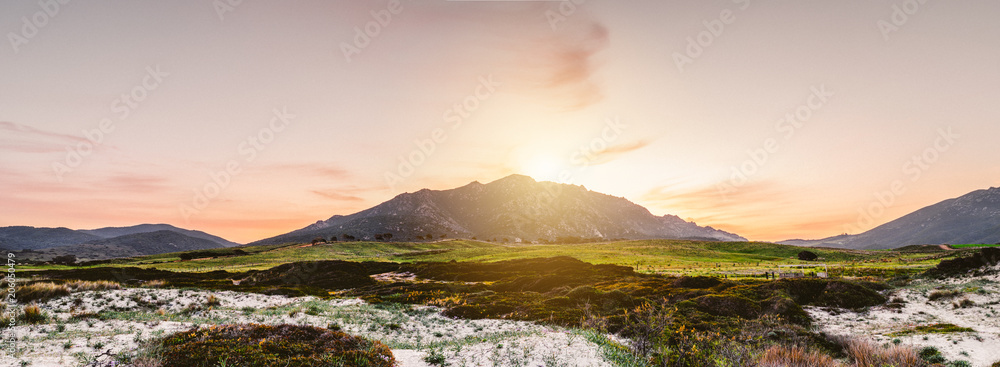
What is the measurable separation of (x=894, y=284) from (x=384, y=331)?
53066 millimetres

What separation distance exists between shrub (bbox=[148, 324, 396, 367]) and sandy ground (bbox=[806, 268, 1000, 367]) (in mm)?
26675

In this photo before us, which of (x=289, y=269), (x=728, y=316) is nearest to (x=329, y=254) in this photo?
(x=289, y=269)

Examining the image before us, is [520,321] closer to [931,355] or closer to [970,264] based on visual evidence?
[931,355]

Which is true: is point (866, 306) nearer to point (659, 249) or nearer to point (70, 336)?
point (70, 336)

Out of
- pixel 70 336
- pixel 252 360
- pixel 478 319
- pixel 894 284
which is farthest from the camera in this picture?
pixel 894 284

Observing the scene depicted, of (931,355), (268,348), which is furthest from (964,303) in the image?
(268,348)

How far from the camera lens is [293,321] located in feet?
87.1

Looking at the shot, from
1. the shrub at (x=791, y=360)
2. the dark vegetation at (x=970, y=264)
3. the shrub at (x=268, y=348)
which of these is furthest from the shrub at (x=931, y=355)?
the dark vegetation at (x=970, y=264)

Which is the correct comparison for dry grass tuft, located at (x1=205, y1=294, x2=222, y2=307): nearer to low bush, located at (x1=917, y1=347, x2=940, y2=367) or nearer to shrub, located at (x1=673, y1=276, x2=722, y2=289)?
shrub, located at (x1=673, y1=276, x2=722, y2=289)

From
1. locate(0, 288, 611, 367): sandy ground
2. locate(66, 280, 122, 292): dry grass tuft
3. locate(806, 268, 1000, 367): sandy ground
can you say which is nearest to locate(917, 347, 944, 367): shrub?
locate(806, 268, 1000, 367): sandy ground

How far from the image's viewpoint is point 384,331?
24.5m

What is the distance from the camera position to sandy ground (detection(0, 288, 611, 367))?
14516 mm

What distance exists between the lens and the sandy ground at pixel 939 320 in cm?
1877

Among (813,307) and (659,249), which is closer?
(813,307)
